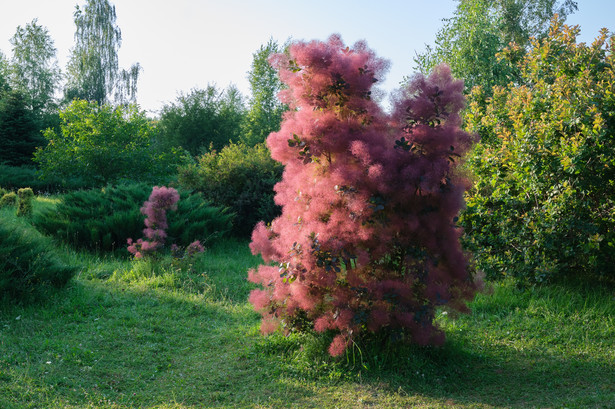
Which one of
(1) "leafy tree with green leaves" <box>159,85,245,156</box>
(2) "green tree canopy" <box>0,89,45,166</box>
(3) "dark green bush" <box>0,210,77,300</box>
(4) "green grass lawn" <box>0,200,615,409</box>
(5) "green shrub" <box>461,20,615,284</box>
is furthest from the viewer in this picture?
(1) "leafy tree with green leaves" <box>159,85,245,156</box>

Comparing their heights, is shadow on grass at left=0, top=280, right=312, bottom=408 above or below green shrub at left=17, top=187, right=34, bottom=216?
below

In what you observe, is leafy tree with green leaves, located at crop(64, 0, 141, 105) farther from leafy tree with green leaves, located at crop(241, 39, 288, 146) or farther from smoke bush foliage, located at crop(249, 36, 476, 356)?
smoke bush foliage, located at crop(249, 36, 476, 356)

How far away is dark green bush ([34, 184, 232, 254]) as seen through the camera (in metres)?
9.48

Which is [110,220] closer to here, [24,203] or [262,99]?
[24,203]

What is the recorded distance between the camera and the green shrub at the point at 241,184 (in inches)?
477

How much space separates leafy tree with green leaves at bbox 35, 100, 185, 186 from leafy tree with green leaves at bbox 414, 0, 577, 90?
10405 millimetres

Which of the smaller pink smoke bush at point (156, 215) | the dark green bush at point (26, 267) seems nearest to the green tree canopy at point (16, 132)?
the smaller pink smoke bush at point (156, 215)

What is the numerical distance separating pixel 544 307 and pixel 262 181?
7676mm

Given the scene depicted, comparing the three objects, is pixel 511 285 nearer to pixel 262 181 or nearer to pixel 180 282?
pixel 180 282

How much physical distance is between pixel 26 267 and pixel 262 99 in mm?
26973

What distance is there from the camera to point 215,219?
11.0 m

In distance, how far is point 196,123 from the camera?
27891 millimetres

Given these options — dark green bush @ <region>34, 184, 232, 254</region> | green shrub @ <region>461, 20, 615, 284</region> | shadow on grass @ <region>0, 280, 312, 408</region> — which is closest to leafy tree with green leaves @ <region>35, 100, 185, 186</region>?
dark green bush @ <region>34, 184, 232, 254</region>

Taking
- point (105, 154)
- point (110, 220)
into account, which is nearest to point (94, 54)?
point (105, 154)
